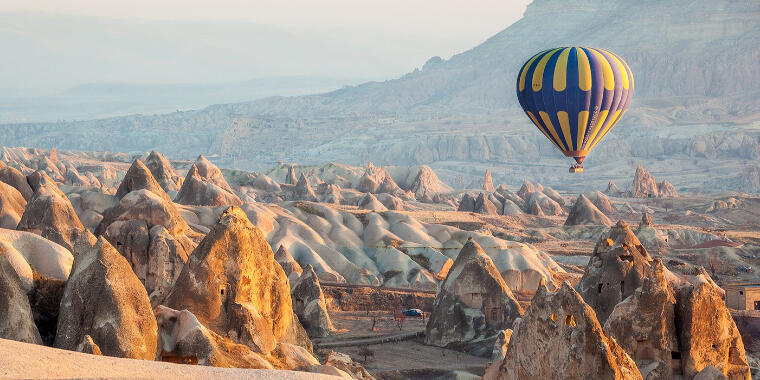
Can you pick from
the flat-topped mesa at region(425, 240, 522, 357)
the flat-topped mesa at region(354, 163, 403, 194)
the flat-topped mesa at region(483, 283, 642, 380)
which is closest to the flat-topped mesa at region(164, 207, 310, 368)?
the flat-topped mesa at region(483, 283, 642, 380)

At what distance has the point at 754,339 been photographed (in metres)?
49.3

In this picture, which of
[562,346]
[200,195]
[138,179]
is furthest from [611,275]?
[200,195]

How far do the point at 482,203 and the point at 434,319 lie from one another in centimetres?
9058

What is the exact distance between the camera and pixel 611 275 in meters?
42.7

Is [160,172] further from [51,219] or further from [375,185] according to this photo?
[375,185]

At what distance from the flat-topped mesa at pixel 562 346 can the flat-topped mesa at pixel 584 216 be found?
105266mm

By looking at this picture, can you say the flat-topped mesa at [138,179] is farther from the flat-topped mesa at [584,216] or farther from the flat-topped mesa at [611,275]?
the flat-topped mesa at [584,216]

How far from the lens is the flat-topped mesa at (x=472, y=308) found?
168 ft

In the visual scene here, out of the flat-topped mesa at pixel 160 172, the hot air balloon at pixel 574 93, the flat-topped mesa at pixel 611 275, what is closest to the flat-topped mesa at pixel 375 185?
the flat-topped mesa at pixel 160 172

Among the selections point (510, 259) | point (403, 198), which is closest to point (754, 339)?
point (510, 259)

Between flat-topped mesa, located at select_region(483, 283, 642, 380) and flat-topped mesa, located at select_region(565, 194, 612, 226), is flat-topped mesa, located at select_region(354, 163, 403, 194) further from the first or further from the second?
flat-topped mesa, located at select_region(483, 283, 642, 380)

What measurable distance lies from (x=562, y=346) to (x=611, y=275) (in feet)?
56.6

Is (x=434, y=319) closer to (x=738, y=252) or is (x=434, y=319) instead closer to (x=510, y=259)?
(x=510, y=259)

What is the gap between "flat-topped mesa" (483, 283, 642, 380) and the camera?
25.3 metres
